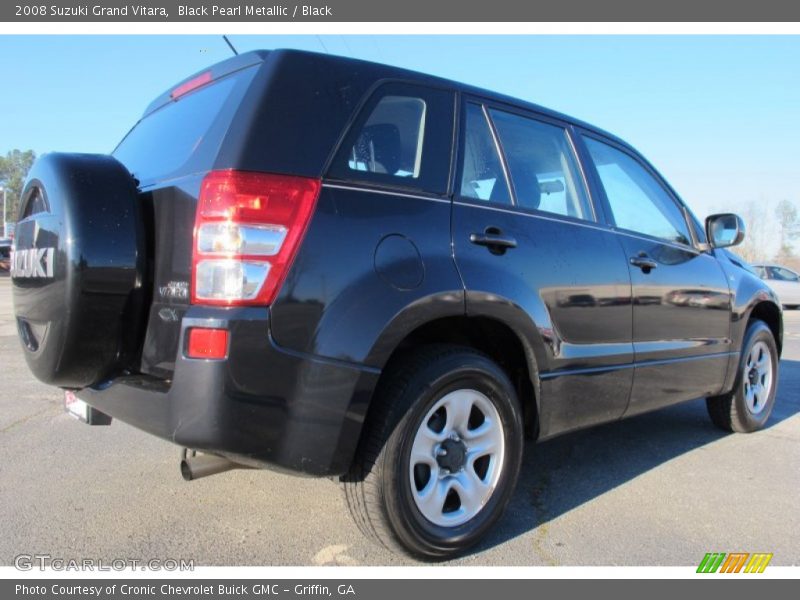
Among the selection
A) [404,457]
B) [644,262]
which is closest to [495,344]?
[404,457]

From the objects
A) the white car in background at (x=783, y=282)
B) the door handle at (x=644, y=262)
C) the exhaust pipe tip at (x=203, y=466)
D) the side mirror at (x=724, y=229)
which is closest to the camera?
the exhaust pipe tip at (x=203, y=466)

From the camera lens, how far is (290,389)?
6.88 feet

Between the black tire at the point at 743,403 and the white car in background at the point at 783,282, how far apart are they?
1882cm

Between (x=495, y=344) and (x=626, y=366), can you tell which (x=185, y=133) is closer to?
(x=495, y=344)

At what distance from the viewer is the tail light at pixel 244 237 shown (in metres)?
2.05

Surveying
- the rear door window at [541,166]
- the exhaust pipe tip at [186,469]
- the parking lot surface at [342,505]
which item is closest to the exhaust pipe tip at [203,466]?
the exhaust pipe tip at [186,469]

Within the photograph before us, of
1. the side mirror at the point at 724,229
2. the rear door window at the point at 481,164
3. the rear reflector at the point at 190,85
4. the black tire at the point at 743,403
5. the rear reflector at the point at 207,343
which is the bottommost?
the black tire at the point at 743,403

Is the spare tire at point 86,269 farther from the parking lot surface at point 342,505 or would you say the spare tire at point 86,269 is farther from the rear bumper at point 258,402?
the parking lot surface at point 342,505

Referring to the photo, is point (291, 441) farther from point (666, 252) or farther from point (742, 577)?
point (666, 252)

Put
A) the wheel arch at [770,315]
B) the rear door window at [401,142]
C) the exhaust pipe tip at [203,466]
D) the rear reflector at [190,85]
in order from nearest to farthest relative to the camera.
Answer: the rear door window at [401,142], the exhaust pipe tip at [203,466], the rear reflector at [190,85], the wheel arch at [770,315]

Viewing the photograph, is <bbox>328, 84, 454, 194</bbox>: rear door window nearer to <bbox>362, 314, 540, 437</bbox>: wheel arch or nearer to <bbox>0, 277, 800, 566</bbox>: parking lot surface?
<bbox>362, 314, 540, 437</bbox>: wheel arch

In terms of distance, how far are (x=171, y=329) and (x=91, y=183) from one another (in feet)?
2.11

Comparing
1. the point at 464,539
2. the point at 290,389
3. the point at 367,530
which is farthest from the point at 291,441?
the point at 464,539

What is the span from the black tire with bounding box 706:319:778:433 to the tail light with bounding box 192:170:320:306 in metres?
3.61
